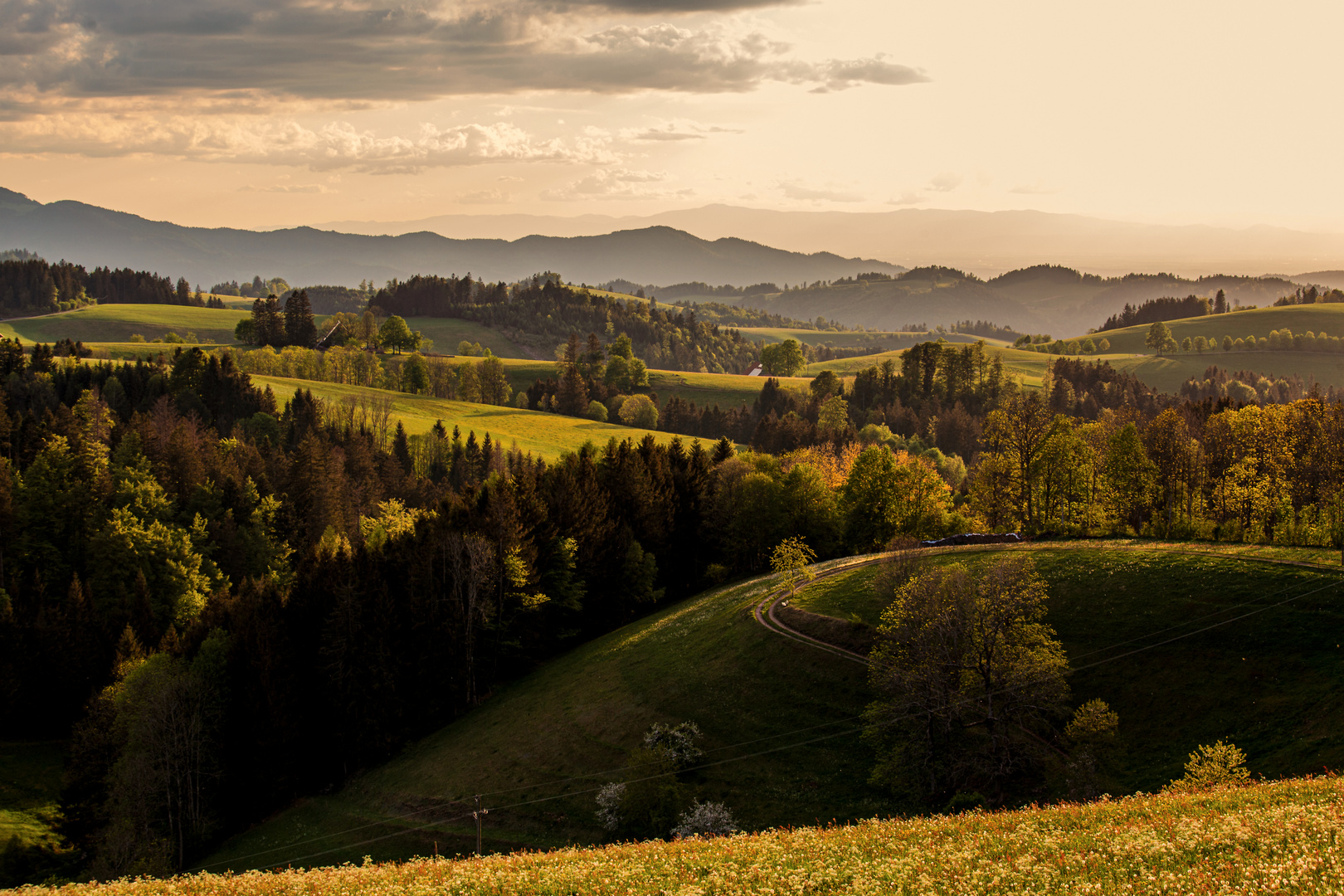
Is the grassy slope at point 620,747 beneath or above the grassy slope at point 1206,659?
beneath

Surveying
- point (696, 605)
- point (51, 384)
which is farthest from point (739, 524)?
point (51, 384)

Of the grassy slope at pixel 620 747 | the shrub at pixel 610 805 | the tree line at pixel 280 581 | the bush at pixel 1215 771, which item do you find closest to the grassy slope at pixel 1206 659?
the bush at pixel 1215 771

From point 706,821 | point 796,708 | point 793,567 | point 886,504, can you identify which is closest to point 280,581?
point 793,567

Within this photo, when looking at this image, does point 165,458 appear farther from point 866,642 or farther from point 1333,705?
point 1333,705

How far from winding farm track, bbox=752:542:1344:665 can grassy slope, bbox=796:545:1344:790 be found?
0.83m

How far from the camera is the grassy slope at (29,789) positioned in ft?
205

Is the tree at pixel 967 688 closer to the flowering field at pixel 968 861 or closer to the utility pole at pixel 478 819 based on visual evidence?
the flowering field at pixel 968 861

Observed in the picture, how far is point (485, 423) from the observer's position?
188 m

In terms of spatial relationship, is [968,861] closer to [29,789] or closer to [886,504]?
[886,504]

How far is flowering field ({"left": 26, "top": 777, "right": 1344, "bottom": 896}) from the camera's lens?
1864 cm

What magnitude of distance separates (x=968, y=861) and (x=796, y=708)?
30789 millimetres

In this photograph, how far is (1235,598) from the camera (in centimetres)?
4741

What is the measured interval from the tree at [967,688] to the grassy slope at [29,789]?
2522 inches

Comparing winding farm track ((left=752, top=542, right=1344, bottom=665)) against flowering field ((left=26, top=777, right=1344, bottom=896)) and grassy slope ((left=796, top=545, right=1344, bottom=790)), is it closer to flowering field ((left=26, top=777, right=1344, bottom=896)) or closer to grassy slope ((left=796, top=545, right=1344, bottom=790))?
grassy slope ((left=796, top=545, right=1344, bottom=790))
